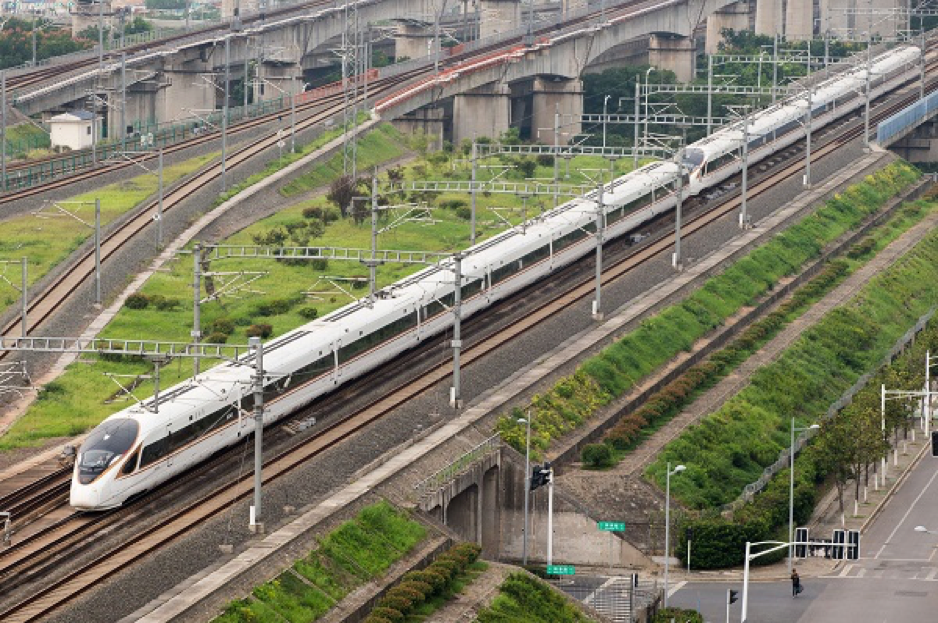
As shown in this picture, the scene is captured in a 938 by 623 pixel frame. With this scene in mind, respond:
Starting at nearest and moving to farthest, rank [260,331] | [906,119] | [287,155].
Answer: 1. [260,331]
2. [287,155]
3. [906,119]

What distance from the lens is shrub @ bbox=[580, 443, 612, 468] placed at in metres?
99.9

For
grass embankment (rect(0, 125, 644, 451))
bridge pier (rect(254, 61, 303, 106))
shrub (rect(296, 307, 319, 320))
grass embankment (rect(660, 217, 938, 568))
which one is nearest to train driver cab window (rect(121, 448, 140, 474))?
grass embankment (rect(0, 125, 644, 451))

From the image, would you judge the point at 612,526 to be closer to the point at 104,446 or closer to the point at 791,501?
the point at 791,501

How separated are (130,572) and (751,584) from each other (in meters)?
28.5

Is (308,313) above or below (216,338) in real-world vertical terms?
above

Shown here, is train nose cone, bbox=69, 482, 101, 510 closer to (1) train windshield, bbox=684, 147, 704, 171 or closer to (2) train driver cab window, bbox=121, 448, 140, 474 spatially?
(2) train driver cab window, bbox=121, 448, 140, 474

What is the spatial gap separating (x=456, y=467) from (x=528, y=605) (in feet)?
38.2

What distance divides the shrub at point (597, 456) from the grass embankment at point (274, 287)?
20020 millimetres

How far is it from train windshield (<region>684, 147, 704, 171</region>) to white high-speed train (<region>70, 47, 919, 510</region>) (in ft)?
0.29

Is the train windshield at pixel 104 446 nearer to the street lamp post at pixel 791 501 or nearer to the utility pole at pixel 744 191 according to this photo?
the street lamp post at pixel 791 501

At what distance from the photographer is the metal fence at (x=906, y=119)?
558ft

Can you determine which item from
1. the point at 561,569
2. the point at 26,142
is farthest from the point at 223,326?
the point at 26,142

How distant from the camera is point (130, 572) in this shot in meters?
75.6

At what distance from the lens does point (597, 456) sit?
3937 inches
